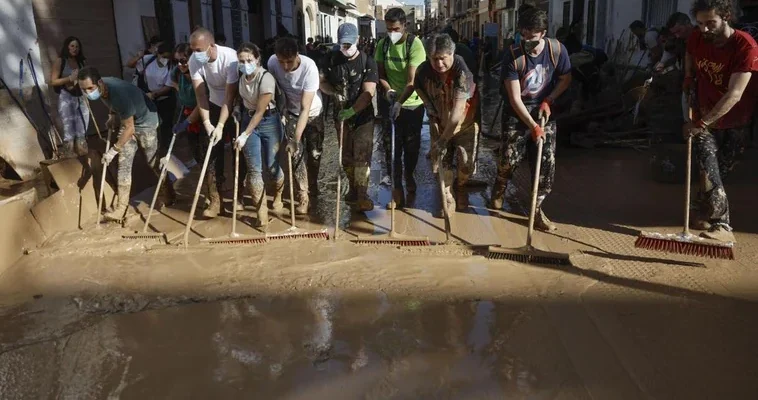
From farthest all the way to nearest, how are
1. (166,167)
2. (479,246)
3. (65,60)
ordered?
(65,60) → (166,167) → (479,246)

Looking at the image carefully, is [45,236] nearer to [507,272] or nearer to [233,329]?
[233,329]

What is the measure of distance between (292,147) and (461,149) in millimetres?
1389

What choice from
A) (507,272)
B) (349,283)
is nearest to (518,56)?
(507,272)

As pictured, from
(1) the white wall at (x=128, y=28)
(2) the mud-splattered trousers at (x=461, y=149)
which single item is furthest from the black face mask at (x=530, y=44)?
(1) the white wall at (x=128, y=28)

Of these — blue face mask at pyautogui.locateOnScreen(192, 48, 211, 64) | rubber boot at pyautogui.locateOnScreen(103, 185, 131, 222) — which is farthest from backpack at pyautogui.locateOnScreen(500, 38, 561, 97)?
rubber boot at pyautogui.locateOnScreen(103, 185, 131, 222)

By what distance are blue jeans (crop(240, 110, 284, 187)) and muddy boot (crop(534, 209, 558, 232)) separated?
7.23 feet

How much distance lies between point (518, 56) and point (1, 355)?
3880 millimetres

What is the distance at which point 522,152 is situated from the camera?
5105 millimetres

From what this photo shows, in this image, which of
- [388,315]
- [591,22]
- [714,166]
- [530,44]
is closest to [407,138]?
[530,44]

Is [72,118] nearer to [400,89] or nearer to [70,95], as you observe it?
[70,95]

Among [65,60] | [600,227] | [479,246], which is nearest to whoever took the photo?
[479,246]

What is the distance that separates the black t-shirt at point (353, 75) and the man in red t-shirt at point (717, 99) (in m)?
2.44

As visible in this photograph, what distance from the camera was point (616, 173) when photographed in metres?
6.52

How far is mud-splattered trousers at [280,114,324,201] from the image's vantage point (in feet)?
17.7
